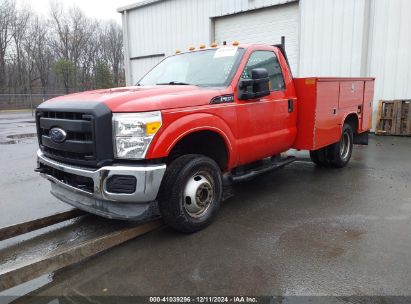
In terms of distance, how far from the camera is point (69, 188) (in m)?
3.71

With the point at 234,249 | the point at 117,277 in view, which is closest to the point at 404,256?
the point at 234,249

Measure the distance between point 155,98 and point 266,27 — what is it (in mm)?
10652

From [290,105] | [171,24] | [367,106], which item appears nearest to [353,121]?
[367,106]

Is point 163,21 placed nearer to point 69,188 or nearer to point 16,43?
point 69,188

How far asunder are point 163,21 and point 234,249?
14603mm

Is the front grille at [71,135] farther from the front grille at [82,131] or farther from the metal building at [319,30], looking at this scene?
the metal building at [319,30]

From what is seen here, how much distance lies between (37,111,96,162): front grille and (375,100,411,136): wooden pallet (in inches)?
383

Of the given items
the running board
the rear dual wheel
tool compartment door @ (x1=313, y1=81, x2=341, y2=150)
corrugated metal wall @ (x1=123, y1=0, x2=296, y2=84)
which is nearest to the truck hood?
the running board

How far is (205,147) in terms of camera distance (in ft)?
14.2

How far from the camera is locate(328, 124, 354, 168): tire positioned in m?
6.60

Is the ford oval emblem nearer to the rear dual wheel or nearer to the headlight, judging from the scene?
the headlight

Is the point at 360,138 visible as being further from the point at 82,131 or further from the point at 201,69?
the point at 82,131

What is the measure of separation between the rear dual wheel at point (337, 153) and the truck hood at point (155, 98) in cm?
332

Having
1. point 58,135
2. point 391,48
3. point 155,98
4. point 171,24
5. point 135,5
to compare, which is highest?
point 135,5
